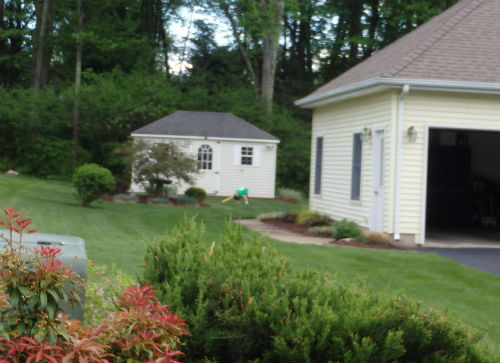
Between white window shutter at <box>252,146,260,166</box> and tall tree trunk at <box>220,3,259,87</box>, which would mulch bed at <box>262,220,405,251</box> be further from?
tall tree trunk at <box>220,3,259,87</box>

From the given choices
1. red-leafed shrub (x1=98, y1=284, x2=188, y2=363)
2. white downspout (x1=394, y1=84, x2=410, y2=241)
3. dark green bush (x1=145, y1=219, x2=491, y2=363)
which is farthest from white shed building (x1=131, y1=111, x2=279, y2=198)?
red-leafed shrub (x1=98, y1=284, x2=188, y2=363)


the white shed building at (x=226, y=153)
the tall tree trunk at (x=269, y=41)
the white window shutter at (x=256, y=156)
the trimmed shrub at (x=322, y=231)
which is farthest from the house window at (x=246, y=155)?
the trimmed shrub at (x=322, y=231)

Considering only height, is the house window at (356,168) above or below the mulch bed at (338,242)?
above

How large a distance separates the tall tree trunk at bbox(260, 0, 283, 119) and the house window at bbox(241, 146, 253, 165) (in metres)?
4.27

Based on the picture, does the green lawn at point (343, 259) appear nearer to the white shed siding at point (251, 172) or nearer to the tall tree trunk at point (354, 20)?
the white shed siding at point (251, 172)

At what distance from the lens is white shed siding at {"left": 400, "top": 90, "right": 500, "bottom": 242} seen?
13086 millimetres

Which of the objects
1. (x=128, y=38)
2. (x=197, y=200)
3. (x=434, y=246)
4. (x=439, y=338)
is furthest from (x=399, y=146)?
(x=128, y=38)

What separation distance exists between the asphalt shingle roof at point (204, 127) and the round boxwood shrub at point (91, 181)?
10.1m

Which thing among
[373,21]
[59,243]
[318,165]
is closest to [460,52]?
[318,165]

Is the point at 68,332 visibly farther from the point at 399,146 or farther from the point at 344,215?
the point at 344,215

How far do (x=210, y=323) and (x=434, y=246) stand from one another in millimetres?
9966

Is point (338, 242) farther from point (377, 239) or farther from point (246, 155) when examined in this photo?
point (246, 155)

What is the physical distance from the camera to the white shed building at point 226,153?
29.9m

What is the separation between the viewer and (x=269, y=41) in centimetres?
3453
